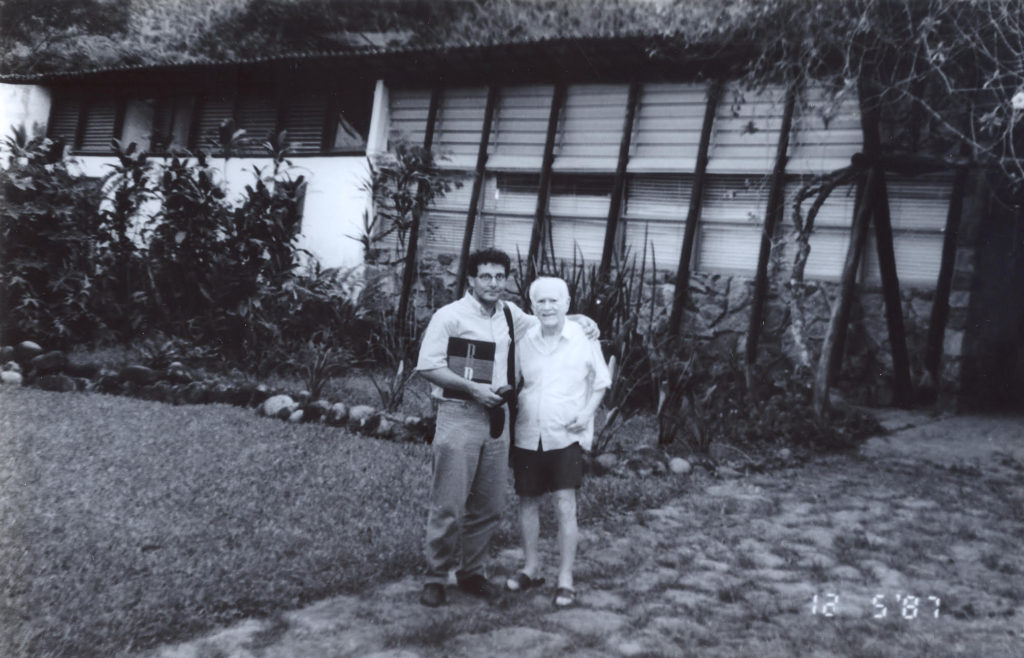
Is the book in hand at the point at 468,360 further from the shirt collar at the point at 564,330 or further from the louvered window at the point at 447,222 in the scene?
the louvered window at the point at 447,222

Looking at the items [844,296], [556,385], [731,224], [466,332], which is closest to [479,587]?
[556,385]

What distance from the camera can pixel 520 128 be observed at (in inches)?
460

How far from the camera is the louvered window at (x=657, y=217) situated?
10539 millimetres

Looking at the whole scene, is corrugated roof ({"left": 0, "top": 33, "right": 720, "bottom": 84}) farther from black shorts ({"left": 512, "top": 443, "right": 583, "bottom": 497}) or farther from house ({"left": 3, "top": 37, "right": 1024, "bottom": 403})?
black shorts ({"left": 512, "top": 443, "right": 583, "bottom": 497})

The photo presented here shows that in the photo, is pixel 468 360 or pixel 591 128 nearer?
pixel 468 360

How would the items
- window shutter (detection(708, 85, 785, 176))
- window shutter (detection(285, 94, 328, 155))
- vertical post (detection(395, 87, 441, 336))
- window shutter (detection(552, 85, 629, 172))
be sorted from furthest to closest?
window shutter (detection(285, 94, 328, 155))
vertical post (detection(395, 87, 441, 336))
window shutter (detection(552, 85, 629, 172))
window shutter (detection(708, 85, 785, 176))

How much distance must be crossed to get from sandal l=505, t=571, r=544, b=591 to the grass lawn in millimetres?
516

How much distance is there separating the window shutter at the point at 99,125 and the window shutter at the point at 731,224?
10514 millimetres

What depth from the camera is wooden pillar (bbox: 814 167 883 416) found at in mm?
8109

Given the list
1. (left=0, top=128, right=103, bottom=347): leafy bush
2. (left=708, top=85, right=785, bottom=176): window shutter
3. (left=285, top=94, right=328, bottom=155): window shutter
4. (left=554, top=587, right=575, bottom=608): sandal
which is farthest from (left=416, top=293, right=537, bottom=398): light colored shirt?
(left=285, top=94, right=328, bottom=155): window shutter

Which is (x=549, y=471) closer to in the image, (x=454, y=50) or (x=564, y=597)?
(x=564, y=597)

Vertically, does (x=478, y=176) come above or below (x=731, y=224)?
above

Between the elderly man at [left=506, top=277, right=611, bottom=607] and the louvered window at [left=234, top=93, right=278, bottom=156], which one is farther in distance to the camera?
the louvered window at [left=234, top=93, right=278, bottom=156]
